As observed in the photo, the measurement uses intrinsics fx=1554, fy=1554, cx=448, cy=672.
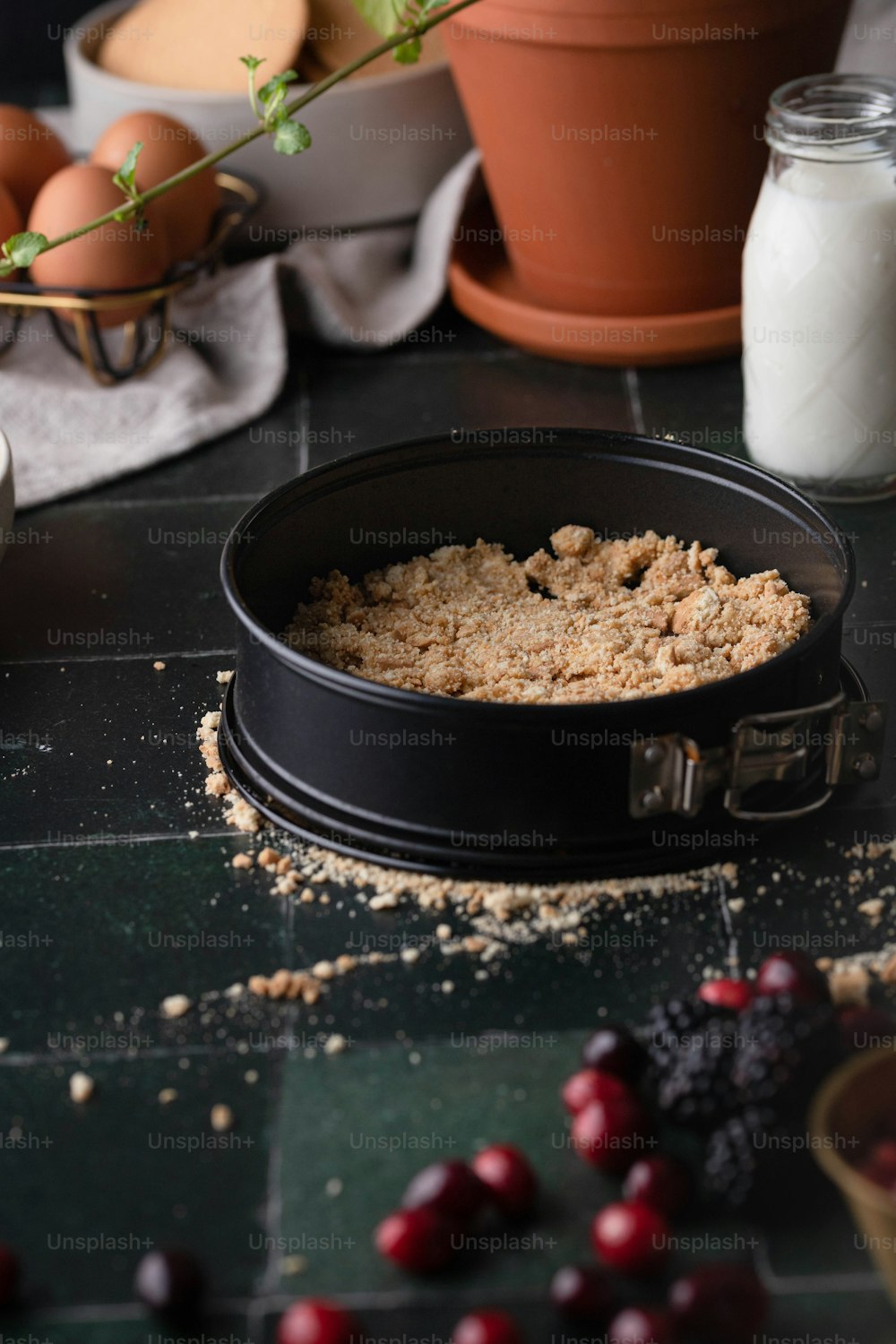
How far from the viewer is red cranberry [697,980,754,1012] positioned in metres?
1.14

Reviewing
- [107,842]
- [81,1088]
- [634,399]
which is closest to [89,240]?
[634,399]

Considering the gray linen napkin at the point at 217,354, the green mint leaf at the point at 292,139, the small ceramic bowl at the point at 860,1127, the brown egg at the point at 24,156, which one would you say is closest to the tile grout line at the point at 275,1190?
the small ceramic bowl at the point at 860,1127

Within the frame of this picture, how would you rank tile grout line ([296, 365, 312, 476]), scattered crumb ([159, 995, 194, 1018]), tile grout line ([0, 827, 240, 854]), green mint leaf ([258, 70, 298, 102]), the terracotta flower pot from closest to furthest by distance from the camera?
scattered crumb ([159, 995, 194, 1018]) → tile grout line ([0, 827, 240, 854]) → green mint leaf ([258, 70, 298, 102]) → the terracotta flower pot → tile grout line ([296, 365, 312, 476])

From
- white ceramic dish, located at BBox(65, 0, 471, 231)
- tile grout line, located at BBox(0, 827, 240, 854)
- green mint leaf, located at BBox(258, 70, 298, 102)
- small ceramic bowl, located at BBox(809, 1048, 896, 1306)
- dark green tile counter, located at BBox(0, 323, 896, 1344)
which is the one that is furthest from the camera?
white ceramic dish, located at BBox(65, 0, 471, 231)

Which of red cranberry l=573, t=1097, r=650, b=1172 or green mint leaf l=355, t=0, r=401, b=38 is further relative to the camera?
green mint leaf l=355, t=0, r=401, b=38

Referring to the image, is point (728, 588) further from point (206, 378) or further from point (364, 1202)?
point (206, 378)

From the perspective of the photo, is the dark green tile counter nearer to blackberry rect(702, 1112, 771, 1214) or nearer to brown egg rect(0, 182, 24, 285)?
blackberry rect(702, 1112, 771, 1214)

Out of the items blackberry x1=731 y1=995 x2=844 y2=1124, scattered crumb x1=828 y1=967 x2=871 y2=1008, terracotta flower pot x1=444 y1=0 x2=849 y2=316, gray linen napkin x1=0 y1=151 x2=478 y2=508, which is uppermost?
terracotta flower pot x1=444 y1=0 x2=849 y2=316

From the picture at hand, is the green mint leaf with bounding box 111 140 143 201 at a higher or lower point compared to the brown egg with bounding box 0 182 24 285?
higher

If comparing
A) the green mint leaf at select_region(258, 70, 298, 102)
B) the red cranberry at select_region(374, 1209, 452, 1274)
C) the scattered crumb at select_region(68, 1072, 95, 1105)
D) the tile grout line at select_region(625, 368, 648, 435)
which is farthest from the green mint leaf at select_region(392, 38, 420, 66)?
the red cranberry at select_region(374, 1209, 452, 1274)

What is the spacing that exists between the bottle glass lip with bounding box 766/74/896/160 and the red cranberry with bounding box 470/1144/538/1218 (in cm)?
117

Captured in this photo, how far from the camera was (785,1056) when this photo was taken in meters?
1.02

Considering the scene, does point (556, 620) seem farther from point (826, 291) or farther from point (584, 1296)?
point (584, 1296)

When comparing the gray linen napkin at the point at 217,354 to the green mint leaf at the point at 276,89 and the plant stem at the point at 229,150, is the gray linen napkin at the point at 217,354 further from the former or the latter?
the green mint leaf at the point at 276,89
